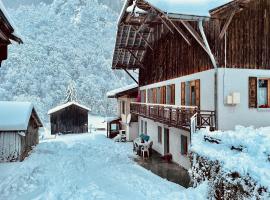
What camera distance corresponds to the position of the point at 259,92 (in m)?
14.3

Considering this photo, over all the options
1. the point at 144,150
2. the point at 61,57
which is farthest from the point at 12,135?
the point at 61,57

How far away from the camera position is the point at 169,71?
20.9m

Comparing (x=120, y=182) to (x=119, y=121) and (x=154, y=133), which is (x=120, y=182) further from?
(x=119, y=121)

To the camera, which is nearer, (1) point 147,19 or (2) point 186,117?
(2) point 186,117

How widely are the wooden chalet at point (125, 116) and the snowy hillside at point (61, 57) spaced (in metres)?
44.7

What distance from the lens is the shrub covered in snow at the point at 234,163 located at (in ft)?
24.7

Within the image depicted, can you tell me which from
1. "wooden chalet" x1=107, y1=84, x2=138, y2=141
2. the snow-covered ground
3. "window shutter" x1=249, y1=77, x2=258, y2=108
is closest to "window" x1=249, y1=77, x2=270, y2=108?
"window shutter" x1=249, y1=77, x2=258, y2=108

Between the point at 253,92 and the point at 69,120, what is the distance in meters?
31.1

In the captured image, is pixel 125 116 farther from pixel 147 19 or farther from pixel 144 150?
pixel 147 19

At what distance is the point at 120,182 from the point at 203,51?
821 cm

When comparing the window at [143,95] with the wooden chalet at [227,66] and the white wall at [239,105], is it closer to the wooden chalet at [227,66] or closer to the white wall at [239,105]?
the wooden chalet at [227,66]

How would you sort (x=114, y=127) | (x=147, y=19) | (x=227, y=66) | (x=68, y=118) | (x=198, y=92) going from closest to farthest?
(x=227, y=66)
(x=198, y=92)
(x=147, y=19)
(x=114, y=127)
(x=68, y=118)

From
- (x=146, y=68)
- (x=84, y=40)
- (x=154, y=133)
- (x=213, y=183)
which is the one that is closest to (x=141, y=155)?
(x=154, y=133)

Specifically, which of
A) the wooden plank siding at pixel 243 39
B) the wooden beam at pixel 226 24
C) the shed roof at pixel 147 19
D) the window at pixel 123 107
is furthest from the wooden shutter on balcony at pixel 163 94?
the window at pixel 123 107
